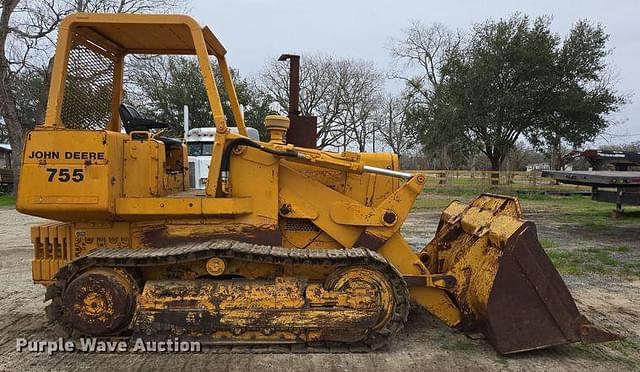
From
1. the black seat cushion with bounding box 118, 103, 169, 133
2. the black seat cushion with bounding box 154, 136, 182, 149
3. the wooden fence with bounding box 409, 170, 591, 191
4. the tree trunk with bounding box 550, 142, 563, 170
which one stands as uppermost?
the tree trunk with bounding box 550, 142, 563, 170

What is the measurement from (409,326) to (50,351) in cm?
337

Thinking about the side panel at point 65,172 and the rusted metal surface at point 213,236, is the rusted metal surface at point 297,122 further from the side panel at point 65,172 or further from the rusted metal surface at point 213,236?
the side panel at point 65,172

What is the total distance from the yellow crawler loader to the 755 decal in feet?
0.04

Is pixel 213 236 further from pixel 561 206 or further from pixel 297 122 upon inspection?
pixel 561 206

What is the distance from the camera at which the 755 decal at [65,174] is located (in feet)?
13.8

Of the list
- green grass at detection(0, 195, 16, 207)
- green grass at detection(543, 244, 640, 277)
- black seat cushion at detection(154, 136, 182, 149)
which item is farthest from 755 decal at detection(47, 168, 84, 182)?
green grass at detection(0, 195, 16, 207)

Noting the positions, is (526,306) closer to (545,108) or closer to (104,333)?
(104,333)

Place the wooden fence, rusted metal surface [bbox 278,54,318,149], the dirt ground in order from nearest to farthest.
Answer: the dirt ground → rusted metal surface [bbox 278,54,318,149] → the wooden fence

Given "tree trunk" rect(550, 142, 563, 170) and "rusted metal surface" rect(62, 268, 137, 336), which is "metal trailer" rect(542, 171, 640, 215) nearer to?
"rusted metal surface" rect(62, 268, 137, 336)

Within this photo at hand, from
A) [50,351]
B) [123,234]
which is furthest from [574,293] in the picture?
[50,351]

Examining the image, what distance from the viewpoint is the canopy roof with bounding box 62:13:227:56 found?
4.46m

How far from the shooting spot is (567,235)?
11.7m

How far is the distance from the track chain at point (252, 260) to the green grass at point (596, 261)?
15.5 feet

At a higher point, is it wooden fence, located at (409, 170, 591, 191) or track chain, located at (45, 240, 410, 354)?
wooden fence, located at (409, 170, 591, 191)
